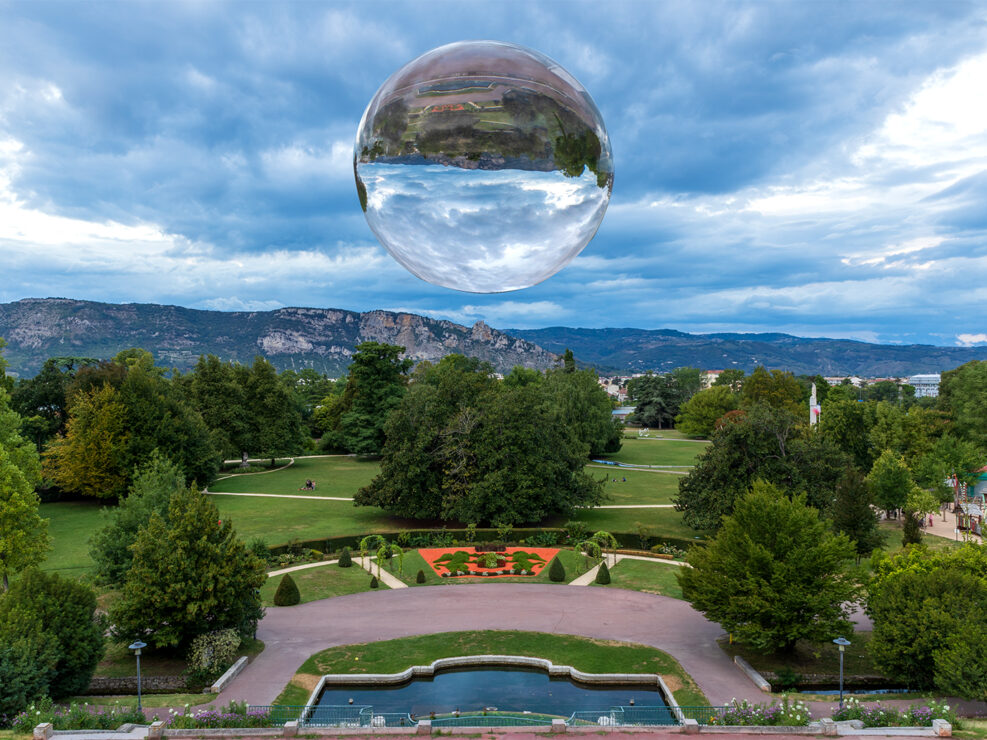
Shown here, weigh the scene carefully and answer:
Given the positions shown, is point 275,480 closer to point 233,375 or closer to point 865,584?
point 233,375

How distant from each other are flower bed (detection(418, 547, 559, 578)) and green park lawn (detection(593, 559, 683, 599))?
395 cm

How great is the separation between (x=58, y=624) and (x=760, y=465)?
105 feet

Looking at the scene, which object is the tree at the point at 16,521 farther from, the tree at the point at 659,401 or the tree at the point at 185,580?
the tree at the point at 659,401

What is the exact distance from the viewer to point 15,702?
18.0 m

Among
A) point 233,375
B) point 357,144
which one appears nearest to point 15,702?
point 357,144

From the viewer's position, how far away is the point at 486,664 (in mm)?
23172

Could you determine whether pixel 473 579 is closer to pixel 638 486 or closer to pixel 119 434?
pixel 638 486

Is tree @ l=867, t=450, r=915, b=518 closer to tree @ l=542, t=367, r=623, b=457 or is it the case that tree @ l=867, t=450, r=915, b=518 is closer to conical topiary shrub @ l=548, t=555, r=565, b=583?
conical topiary shrub @ l=548, t=555, r=565, b=583

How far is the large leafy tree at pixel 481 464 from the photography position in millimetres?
40188

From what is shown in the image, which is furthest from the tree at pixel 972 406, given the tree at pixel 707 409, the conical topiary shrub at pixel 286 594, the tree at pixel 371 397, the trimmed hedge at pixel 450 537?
the conical topiary shrub at pixel 286 594

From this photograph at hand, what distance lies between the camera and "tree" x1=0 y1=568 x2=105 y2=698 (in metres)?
19.2

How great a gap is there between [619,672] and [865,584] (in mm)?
9524

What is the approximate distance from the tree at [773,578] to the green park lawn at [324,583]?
16.1m

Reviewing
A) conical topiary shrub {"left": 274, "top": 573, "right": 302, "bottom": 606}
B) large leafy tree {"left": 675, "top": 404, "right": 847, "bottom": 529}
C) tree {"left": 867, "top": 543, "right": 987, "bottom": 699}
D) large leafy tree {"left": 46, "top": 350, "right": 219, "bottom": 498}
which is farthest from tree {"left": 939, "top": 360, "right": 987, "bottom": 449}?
large leafy tree {"left": 46, "top": 350, "right": 219, "bottom": 498}
